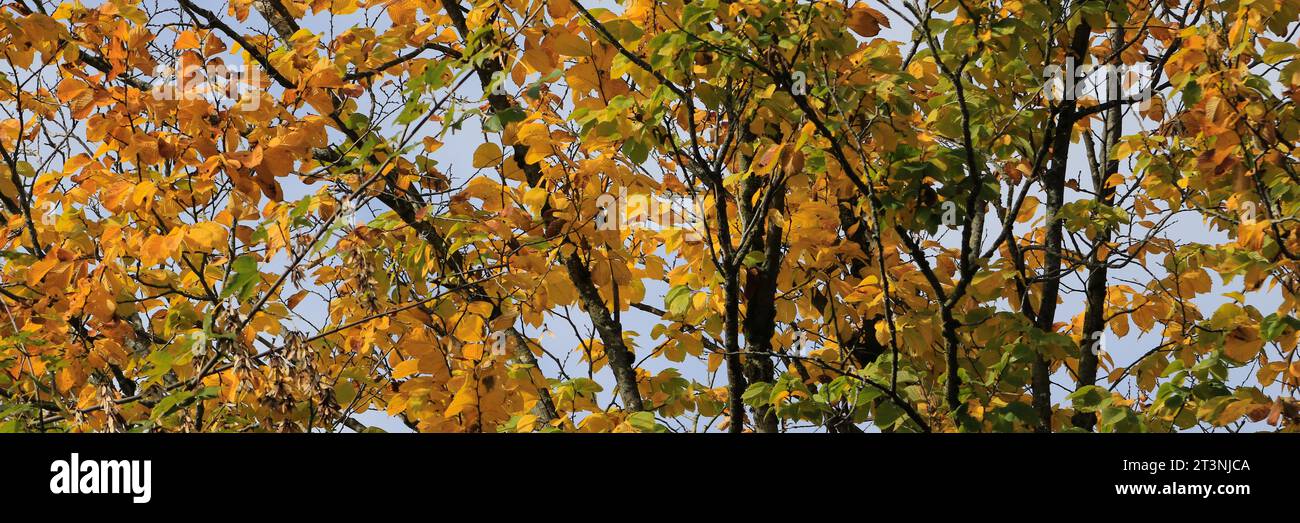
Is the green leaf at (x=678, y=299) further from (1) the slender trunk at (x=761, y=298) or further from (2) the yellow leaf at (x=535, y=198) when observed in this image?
(2) the yellow leaf at (x=535, y=198)

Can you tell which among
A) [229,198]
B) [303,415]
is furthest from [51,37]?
[303,415]

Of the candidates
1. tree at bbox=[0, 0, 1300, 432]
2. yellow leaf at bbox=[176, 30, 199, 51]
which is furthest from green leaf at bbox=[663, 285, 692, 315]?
yellow leaf at bbox=[176, 30, 199, 51]

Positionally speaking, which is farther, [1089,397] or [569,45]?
[1089,397]

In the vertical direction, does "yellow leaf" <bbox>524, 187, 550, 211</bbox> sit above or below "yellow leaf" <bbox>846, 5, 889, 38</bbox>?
below

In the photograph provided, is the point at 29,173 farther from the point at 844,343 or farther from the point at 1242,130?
the point at 1242,130

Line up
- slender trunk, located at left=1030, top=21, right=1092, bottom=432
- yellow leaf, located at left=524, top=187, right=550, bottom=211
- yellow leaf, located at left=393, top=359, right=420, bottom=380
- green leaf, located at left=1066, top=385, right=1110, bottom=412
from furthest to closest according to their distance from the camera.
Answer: slender trunk, located at left=1030, top=21, right=1092, bottom=432 → green leaf, located at left=1066, top=385, right=1110, bottom=412 → yellow leaf, located at left=524, top=187, right=550, bottom=211 → yellow leaf, located at left=393, top=359, right=420, bottom=380

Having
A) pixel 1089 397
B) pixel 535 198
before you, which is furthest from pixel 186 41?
pixel 1089 397

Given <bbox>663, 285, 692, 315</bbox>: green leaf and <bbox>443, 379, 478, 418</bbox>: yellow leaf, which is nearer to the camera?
<bbox>443, 379, 478, 418</bbox>: yellow leaf

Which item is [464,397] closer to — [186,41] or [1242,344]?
[186,41]

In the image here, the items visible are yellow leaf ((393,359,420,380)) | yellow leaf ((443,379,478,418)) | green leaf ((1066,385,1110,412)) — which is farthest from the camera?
green leaf ((1066,385,1110,412))

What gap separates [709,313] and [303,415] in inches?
81.6

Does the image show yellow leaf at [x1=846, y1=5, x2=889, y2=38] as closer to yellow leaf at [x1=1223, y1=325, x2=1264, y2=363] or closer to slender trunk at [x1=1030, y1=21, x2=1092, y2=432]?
slender trunk at [x1=1030, y1=21, x2=1092, y2=432]

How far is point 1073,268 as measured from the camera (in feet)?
18.3
